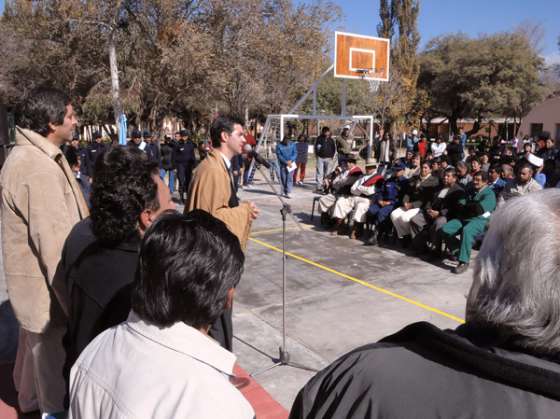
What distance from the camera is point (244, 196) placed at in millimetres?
11938

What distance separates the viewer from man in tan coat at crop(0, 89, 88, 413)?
219 centimetres

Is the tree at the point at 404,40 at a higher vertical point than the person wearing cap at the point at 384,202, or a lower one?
higher

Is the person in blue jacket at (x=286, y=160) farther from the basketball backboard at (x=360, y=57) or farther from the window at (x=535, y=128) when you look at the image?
the window at (x=535, y=128)

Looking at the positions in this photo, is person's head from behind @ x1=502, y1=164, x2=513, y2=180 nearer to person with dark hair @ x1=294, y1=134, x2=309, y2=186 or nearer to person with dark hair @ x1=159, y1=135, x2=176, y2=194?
person with dark hair @ x1=294, y1=134, x2=309, y2=186

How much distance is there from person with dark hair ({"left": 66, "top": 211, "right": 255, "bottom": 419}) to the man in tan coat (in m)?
1.09

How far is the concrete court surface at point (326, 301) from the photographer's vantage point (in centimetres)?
385

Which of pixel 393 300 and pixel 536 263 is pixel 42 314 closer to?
pixel 536 263

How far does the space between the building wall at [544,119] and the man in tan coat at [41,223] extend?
41.9 metres

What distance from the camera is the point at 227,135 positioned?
3209 mm

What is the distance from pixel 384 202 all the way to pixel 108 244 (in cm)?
616

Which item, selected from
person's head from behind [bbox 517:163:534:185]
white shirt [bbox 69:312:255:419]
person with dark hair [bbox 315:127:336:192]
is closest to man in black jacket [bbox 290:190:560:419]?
white shirt [bbox 69:312:255:419]

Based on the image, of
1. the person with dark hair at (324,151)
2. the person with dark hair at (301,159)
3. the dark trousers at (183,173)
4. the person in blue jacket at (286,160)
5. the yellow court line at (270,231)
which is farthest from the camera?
the person with dark hair at (301,159)

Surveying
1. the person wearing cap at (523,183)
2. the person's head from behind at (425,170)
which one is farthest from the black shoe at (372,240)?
the person wearing cap at (523,183)

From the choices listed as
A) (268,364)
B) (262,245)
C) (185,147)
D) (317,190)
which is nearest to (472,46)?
(317,190)
